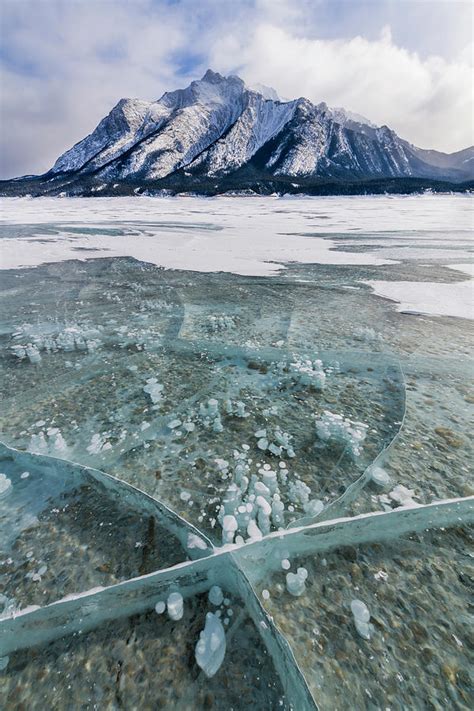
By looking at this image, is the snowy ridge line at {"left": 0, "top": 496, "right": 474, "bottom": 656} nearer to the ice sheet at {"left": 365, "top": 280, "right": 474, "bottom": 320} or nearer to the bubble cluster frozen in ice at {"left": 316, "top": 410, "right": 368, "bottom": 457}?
the bubble cluster frozen in ice at {"left": 316, "top": 410, "right": 368, "bottom": 457}

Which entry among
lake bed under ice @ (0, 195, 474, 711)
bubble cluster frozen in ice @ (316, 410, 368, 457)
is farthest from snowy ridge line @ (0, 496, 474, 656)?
bubble cluster frozen in ice @ (316, 410, 368, 457)

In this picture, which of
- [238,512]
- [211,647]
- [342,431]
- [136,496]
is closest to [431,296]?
[342,431]

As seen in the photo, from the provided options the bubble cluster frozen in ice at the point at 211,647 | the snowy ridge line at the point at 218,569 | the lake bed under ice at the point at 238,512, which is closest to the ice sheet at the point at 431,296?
the lake bed under ice at the point at 238,512

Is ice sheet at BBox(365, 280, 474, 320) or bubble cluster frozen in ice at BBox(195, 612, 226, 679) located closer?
bubble cluster frozen in ice at BBox(195, 612, 226, 679)

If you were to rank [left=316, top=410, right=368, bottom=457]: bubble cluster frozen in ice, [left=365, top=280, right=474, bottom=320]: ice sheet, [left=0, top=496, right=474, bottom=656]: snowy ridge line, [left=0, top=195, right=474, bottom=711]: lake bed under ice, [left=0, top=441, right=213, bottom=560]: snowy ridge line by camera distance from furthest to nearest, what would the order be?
[left=365, top=280, right=474, bottom=320]: ice sheet, [left=316, top=410, right=368, bottom=457]: bubble cluster frozen in ice, [left=0, top=441, right=213, bottom=560]: snowy ridge line, [left=0, top=496, right=474, bottom=656]: snowy ridge line, [left=0, top=195, right=474, bottom=711]: lake bed under ice

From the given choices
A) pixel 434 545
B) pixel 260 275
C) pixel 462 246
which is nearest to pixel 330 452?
pixel 434 545

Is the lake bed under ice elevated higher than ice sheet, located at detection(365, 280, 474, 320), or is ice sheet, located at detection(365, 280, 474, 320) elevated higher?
the lake bed under ice

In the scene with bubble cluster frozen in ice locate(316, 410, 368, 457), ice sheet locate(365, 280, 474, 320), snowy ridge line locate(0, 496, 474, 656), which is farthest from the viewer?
ice sheet locate(365, 280, 474, 320)

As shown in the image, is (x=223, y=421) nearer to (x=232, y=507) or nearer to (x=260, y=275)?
(x=232, y=507)
